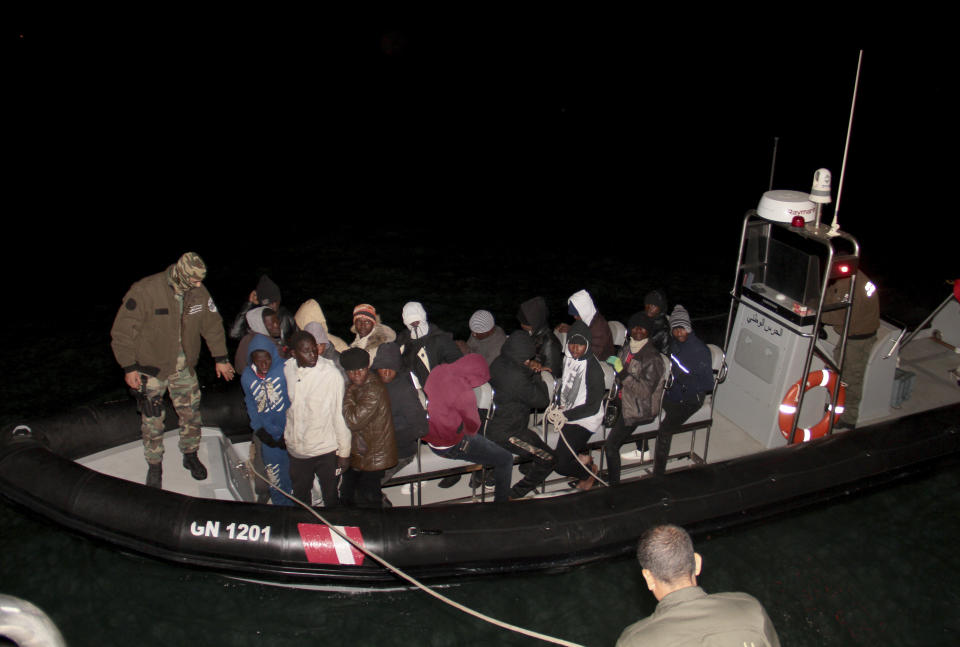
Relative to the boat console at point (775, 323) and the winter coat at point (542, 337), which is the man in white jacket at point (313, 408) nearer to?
the winter coat at point (542, 337)

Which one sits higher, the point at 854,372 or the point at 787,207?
the point at 787,207

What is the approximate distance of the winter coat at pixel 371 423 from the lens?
173 inches

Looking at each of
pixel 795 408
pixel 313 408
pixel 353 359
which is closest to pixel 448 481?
pixel 313 408

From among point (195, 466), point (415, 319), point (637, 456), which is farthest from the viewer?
point (637, 456)

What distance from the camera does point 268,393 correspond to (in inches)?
182

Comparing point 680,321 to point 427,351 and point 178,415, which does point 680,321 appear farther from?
point 178,415

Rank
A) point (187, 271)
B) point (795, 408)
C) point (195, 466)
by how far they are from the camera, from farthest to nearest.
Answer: point (795, 408)
point (195, 466)
point (187, 271)

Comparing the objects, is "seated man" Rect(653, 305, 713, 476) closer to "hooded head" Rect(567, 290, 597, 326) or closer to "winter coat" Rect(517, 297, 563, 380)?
"hooded head" Rect(567, 290, 597, 326)

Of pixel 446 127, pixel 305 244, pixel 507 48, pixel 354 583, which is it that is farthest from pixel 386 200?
pixel 507 48

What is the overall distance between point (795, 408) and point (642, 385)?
1305mm

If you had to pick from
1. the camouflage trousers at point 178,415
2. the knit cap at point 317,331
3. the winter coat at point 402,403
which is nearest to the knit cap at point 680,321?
the winter coat at point 402,403

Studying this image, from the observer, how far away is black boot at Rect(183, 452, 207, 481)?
17.7 feet

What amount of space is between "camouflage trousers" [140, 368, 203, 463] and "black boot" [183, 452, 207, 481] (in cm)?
6

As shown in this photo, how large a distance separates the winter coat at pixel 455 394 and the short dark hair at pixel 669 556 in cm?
206
